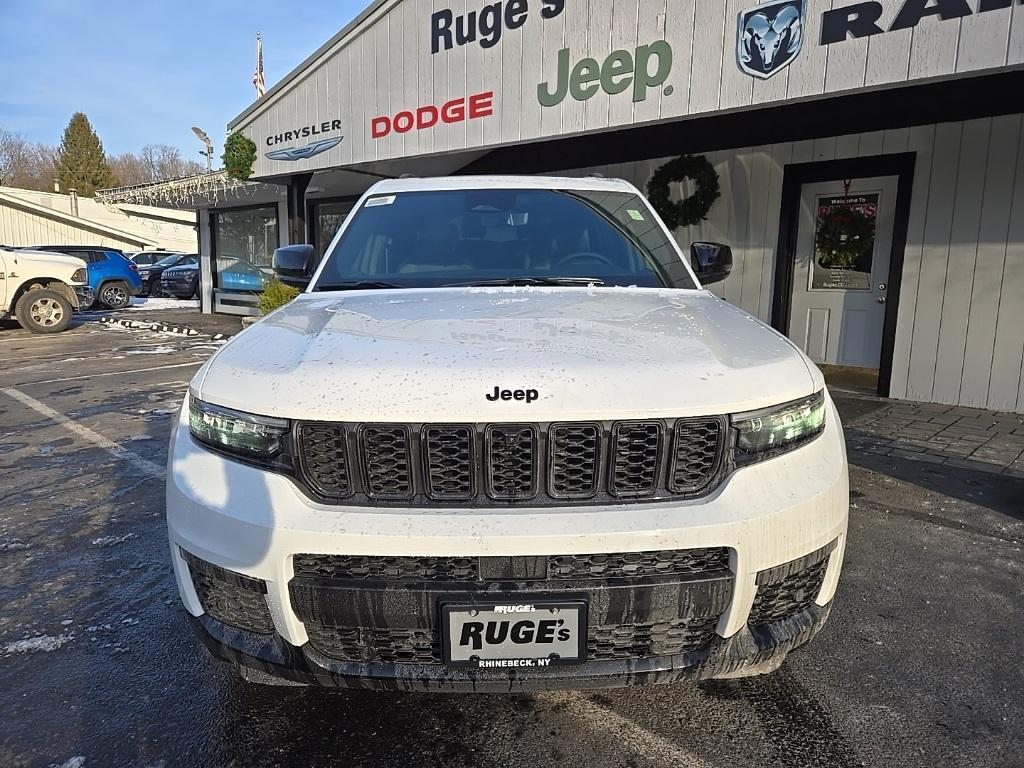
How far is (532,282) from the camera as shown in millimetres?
2670

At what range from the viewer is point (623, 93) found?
6.69 metres

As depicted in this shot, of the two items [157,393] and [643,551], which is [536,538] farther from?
[157,393]

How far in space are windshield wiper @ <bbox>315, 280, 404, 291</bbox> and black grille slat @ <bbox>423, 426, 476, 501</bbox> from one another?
48.1 inches

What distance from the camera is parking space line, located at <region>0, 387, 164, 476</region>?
4.46 m

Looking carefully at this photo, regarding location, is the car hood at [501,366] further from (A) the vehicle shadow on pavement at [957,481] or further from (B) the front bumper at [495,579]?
(A) the vehicle shadow on pavement at [957,481]

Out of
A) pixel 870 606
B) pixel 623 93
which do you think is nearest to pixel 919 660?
pixel 870 606

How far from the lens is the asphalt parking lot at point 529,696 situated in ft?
6.15

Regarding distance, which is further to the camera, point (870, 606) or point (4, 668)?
point (870, 606)

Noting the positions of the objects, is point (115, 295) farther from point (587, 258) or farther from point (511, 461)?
point (511, 461)

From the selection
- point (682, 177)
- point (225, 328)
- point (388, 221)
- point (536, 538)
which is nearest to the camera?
point (536, 538)

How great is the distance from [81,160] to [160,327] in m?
64.3

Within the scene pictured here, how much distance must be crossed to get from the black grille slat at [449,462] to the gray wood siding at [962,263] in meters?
6.66

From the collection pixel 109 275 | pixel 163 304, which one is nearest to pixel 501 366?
pixel 109 275

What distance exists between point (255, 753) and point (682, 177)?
8.18 m
